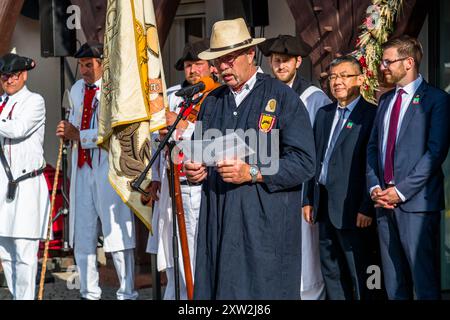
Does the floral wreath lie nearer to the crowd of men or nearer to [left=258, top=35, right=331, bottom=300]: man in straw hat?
the crowd of men

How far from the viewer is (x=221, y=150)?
4648 mm

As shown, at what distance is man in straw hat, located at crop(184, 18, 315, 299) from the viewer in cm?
469

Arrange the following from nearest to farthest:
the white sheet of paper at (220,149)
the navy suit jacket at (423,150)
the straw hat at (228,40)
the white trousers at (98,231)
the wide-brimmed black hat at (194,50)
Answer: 1. the white sheet of paper at (220,149)
2. the straw hat at (228,40)
3. the navy suit jacket at (423,150)
4. the wide-brimmed black hat at (194,50)
5. the white trousers at (98,231)

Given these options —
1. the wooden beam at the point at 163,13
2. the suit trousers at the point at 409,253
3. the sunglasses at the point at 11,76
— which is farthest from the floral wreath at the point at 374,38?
the sunglasses at the point at 11,76

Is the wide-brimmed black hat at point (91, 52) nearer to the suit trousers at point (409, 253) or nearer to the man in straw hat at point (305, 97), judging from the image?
the man in straw hat at point (305, 97)

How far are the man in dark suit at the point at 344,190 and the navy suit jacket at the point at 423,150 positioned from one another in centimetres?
37

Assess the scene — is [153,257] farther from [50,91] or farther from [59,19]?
[50,91]

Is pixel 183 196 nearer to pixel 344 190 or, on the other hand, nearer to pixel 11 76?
pixel 344 190

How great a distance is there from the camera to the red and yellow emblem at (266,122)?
4.75 m

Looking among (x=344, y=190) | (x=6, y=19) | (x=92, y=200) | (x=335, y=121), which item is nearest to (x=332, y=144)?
(x=335, y=121)

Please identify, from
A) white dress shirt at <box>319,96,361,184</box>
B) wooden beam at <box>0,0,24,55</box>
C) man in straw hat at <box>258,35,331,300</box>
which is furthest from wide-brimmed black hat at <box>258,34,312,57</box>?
wooden beam at <box>0,0,24,55</box>

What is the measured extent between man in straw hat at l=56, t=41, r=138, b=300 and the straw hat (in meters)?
2.18

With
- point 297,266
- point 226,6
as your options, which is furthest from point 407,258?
point 226,6

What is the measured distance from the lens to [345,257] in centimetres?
587
